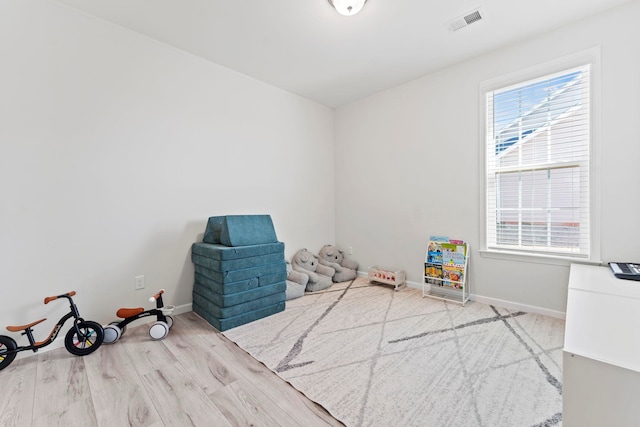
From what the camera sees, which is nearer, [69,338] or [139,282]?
[69,338]

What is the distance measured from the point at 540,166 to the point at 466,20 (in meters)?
1.45

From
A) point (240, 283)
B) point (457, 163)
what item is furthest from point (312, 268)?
point (457, 163)

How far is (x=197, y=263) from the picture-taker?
2.61 m

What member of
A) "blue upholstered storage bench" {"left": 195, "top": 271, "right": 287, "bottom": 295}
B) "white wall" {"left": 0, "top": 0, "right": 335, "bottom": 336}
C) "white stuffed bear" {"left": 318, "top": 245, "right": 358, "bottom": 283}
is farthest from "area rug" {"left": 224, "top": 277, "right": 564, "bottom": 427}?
"white wall" {"left": 0, "top": 0, "right": 335, "bottom": 336}

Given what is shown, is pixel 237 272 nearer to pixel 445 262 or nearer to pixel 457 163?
pixel 445 262

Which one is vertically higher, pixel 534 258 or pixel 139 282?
pixel 534 258

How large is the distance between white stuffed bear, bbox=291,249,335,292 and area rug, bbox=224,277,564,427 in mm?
534

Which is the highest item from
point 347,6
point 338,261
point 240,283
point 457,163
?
point 347,6

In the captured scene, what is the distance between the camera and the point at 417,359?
181cm

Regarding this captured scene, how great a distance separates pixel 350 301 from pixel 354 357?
1.08 metres

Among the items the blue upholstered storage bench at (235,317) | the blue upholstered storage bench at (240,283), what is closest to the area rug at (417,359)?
the blue upholstered storage bench at (235,317)

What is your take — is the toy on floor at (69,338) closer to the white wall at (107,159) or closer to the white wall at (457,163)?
the white wall at (107,159)

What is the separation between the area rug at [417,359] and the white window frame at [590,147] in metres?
0.54

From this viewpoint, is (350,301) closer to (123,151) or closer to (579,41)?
(123,151)
